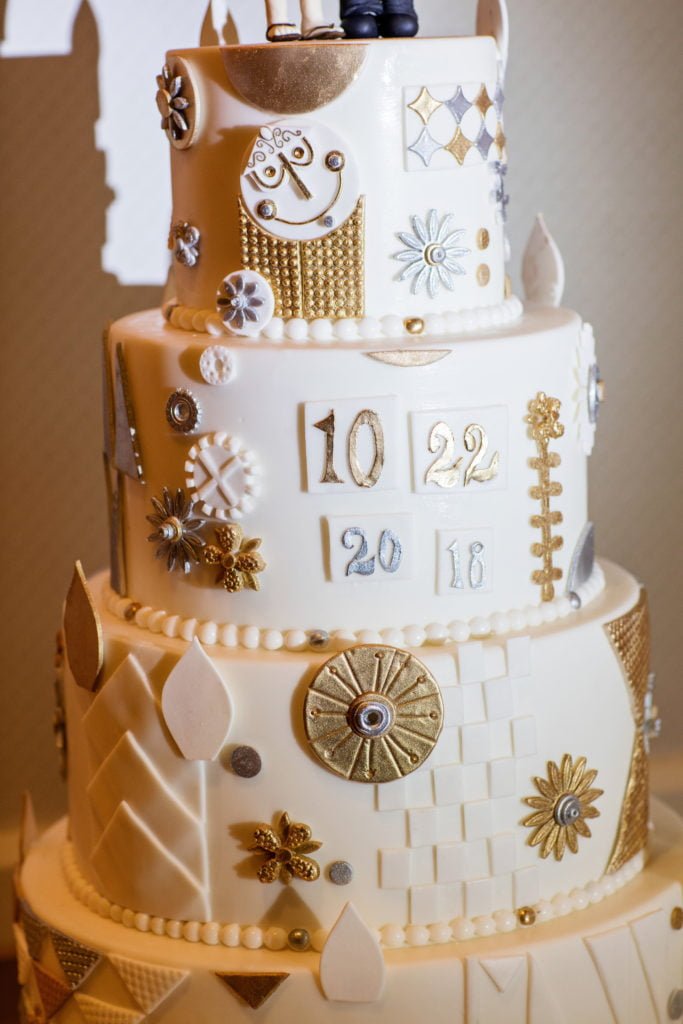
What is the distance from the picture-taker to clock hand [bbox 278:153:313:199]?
140 centimetres

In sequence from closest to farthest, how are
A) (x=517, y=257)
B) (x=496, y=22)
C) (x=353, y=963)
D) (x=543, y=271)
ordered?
1. (x=353, y=963)
2. (x=496, y=22)
3. (x=543, y=271)
4. (x=517, y=257)

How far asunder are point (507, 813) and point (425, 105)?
74 centimetres

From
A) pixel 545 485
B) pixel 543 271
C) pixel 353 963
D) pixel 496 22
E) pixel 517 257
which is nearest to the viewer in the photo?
pixel 353 963

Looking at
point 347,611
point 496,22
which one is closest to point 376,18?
point 496,22

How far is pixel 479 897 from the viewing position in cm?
144

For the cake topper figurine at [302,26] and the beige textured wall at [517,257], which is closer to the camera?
the cake topper figurine at [302,26]

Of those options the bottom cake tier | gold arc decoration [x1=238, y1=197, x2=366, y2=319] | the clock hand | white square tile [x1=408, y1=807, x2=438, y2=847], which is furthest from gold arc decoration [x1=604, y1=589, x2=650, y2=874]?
the clock hand

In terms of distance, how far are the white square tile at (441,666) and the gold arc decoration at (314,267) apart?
14.3 inches

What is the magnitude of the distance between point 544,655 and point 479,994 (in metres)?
0.35

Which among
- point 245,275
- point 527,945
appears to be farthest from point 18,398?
point 527,945

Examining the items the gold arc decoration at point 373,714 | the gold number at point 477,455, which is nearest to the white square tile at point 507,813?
the gold arc decoration at point 373,714

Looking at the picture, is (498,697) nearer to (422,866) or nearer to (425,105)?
(422,866)

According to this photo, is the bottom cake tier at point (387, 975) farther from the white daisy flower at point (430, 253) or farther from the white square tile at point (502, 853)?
the white daisy flower at point (430, 253)

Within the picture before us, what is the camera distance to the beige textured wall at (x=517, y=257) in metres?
2.17
